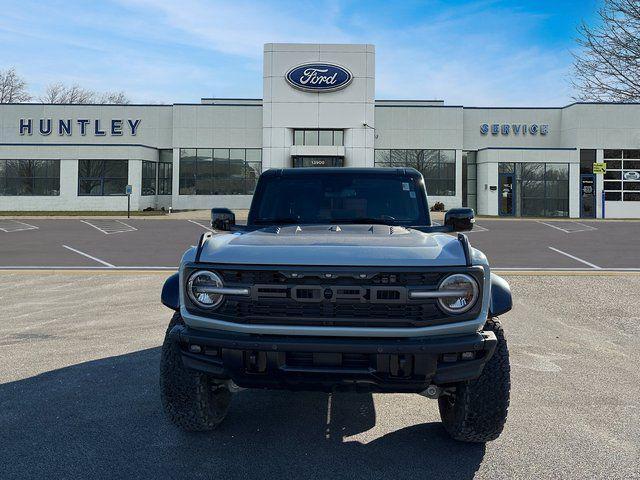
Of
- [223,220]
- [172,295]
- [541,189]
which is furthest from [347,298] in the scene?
[541,189]

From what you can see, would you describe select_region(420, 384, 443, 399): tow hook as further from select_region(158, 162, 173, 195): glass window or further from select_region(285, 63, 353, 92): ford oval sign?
select_region(158, 162, 173, 195): glass window

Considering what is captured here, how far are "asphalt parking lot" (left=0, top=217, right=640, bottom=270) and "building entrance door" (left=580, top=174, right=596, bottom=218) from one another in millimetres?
16190

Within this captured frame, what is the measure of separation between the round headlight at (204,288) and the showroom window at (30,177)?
39.1 meters

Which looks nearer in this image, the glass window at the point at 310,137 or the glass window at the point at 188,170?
the glass window at the point at 310,137

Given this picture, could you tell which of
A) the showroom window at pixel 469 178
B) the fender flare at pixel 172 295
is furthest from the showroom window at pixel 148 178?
the fender flare at pixel 172 295

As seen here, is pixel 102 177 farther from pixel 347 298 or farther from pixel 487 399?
pixel 487 399

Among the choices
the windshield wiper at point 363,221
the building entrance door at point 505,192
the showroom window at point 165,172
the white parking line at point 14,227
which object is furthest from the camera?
the showroom window at point 165,172

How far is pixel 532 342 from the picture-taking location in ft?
20.0

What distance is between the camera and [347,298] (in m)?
2.89

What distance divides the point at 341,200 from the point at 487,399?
2.06 meters

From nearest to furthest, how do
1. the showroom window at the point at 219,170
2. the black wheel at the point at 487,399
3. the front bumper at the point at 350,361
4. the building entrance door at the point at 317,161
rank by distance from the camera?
the front bumper at the point at 350,361 → the black wheel at the point at 487,399 → the building entrance door at the point at 317,161 → the showroom window at the point at 219,170

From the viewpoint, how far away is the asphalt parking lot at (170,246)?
12969 mm

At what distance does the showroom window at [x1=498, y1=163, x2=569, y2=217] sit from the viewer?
37469 mm

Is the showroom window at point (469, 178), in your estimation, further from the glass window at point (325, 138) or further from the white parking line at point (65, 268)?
the white parking line at point (65, 268)
